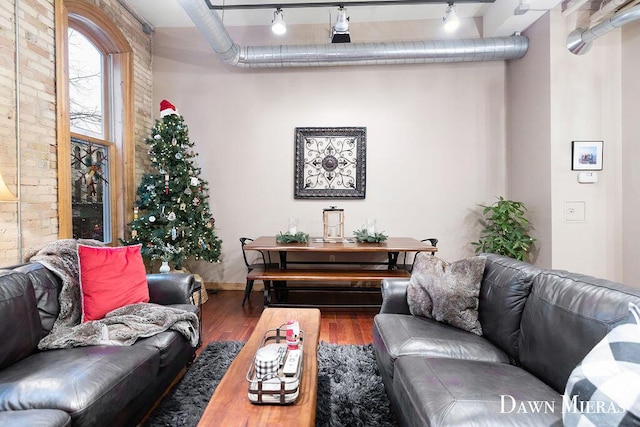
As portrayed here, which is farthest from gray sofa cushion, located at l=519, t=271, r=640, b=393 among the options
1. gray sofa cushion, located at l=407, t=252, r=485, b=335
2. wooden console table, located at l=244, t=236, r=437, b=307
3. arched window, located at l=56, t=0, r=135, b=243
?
arched window, located at l=56, t=0, r=135, b=243

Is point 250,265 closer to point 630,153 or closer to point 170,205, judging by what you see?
point 170,205

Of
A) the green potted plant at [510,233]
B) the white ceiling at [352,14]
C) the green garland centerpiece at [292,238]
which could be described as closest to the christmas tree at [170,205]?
the green garland centerpiece at [292,238]

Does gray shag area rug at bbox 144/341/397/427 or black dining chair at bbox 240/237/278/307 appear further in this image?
black dining chair at bbox 240/237/278/307

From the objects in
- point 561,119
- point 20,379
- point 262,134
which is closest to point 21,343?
point 20,379

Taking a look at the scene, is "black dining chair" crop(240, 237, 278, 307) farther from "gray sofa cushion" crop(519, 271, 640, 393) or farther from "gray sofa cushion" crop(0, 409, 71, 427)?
"gray sofa cushion" crop(519, 271, 640, 393)

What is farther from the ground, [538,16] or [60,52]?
[538,16]

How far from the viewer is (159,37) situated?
4250 millimetres

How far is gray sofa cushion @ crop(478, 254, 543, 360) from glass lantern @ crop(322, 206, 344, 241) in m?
1.89

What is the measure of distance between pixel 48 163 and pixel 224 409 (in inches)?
112

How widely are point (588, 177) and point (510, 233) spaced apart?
37.5 inches

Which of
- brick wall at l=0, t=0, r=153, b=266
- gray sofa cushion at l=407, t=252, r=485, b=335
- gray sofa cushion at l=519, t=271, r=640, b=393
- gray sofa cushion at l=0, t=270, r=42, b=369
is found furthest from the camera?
brick wall at l=0, t=0, r=153, b=266

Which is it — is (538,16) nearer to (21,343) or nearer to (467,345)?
(467,345)

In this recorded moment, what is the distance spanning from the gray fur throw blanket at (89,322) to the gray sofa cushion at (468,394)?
1412 millimetres

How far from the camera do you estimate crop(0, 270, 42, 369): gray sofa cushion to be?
4.86ft
